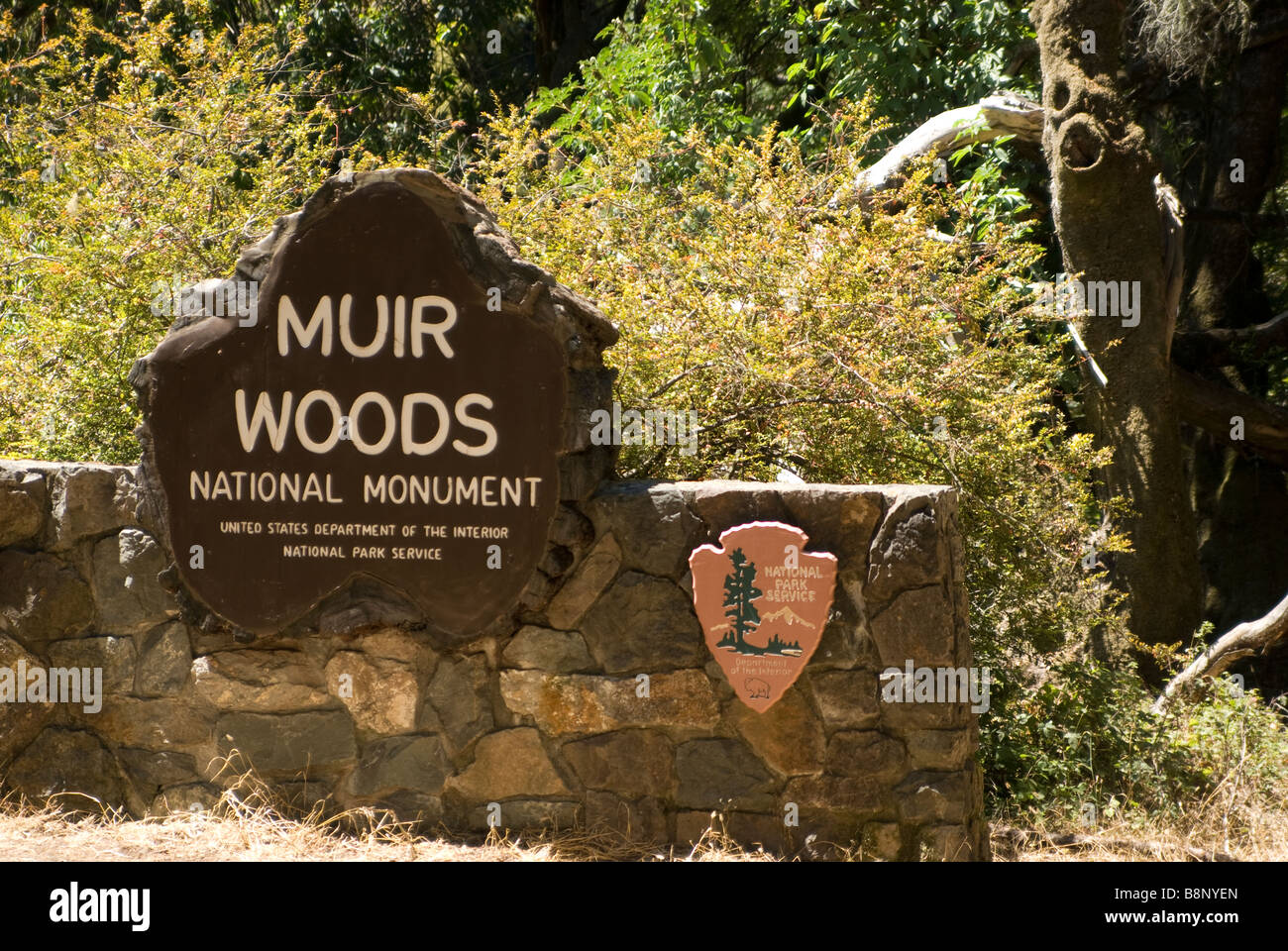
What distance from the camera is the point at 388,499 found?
428cm

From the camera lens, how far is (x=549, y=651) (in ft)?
14.1

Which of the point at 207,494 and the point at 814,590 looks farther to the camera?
the point at 207,494

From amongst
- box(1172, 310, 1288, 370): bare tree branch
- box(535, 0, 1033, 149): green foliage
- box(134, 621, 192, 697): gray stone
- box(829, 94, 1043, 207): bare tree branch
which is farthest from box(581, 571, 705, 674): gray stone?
box(1172, 310, 1288, 370): bare tree branch

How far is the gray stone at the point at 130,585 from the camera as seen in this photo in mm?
4465

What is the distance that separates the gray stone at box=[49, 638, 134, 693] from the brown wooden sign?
44 cm

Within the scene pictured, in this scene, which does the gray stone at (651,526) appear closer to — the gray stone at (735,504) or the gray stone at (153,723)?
the gray stone at (735,504)

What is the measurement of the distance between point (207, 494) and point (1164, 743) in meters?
4.29

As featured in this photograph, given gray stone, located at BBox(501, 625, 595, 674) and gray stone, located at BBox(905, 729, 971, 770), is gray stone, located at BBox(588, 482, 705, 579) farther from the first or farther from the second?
gray stone, located at BBox(905, 729, 971, 770)

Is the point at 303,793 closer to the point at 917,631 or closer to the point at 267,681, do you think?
the point at 267,681

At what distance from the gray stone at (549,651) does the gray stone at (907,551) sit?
105cm

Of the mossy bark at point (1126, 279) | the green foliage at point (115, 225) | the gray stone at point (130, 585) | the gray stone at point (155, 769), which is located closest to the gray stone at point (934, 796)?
the gray stone at point (155, 769)

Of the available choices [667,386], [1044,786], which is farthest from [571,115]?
[1044,786]

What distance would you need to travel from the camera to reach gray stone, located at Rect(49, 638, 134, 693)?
4484 mm

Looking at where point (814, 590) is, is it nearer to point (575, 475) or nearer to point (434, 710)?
point (575, 475)
